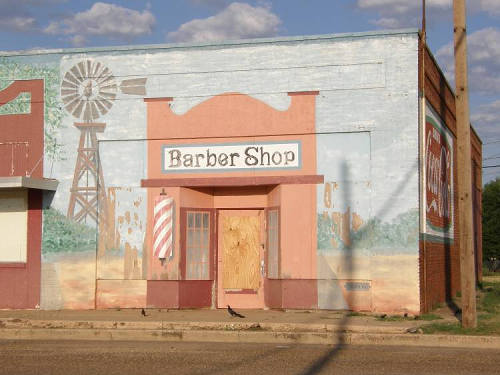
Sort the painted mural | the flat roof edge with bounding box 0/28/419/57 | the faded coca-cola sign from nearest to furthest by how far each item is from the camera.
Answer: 1. the painted mural
2. the flat roof edge with bounding box 0/28/419/57
3. the faded coca-cola sign

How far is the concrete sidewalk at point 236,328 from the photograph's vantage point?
1317 cm

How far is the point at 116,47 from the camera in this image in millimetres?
18000

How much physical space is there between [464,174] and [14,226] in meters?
10.8

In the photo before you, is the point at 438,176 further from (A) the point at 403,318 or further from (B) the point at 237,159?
(B) the point at 237,159

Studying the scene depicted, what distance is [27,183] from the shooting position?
1712 centimetres

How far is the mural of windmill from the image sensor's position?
58.6 ft

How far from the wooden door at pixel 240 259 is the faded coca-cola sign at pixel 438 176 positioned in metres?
4.05

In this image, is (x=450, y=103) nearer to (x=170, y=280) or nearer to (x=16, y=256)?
(x=170, y=280)

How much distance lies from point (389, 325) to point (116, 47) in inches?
363

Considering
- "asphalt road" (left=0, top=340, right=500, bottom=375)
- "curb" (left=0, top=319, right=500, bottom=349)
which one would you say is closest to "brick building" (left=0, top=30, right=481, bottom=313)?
"curb" (left=0, top=319, right=500, bottom=349)

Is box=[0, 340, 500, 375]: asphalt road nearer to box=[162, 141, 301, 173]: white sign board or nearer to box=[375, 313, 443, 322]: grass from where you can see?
box=[375, 313, 443, 322]: grass

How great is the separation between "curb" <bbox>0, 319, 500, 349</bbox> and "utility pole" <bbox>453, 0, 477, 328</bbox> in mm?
920

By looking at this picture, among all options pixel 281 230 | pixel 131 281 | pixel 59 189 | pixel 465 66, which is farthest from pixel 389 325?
pixel 59 189

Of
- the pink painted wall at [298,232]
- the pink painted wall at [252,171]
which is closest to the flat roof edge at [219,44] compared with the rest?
the pink painted wall at [252,171]
